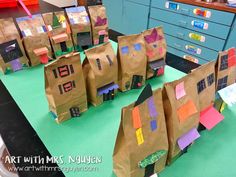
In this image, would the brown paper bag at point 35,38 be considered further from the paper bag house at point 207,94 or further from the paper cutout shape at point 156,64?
the paper bag house at point 207,94

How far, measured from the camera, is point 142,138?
2.33 ft

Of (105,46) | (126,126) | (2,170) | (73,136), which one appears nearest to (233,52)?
(105,46)

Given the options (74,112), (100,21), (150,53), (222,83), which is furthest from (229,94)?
(100,21)

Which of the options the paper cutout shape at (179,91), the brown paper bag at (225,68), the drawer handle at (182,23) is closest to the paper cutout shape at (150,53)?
the brown paper bag at (225,68)

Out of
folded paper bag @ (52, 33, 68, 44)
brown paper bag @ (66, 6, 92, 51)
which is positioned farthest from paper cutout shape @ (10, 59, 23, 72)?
brown paper bag @ (66, 6, 92, 51)

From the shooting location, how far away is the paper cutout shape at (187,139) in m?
0.82

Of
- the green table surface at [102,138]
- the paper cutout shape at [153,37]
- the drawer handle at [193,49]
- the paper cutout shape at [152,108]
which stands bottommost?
the drawer handle at [193,49]

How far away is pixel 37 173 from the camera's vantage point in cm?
80

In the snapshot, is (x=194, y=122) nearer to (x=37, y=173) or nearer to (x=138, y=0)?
(x=37, y=173)

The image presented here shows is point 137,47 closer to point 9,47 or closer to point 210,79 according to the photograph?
point 210,79

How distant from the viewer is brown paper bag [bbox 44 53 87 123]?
93cm

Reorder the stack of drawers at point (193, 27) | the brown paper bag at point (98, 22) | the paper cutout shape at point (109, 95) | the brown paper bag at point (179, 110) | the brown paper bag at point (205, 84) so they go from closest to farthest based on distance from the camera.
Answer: the brown paper bag at point (179, 110), the brown paper bag at point (205, 84), the paper cutout shape at point (109, 95), the brown paper bag at point (98, 22), the stack of drawers at point (193, 27)

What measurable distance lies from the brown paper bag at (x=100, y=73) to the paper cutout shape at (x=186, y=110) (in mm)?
442

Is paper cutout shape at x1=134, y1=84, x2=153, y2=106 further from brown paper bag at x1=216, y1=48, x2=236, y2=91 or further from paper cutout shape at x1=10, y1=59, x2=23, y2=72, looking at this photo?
paper cutout shape at x1=10, y1=59, x2=23, y2=72
